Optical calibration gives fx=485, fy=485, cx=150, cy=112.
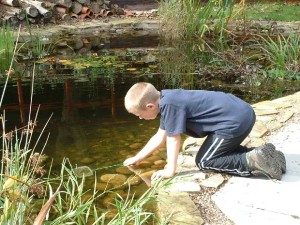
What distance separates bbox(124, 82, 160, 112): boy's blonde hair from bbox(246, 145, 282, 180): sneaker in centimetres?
69

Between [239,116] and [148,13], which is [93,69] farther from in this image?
[148,13]

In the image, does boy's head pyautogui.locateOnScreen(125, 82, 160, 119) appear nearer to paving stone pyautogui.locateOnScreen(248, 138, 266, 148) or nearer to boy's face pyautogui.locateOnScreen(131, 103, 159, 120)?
boy's face pyautogui.locateOnScreen(131, 103, 159, 120)

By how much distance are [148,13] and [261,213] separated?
35.0ft

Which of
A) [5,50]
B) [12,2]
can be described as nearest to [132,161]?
[5,50]

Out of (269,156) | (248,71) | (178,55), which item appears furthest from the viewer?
(178,55)

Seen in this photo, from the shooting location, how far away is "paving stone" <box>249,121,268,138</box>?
3725 mm

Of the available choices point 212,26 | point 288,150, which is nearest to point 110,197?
point 288,150

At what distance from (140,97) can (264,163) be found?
837 mm

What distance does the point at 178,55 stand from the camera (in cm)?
779

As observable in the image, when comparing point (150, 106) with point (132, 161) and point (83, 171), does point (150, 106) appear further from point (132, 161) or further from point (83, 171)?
point (83, 171)

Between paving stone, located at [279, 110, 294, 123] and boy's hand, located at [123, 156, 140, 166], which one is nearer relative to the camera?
boy's hand, located at [123, 156, 140, 166]

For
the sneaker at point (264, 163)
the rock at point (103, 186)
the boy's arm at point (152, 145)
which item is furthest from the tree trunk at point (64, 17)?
the sneaker at point (264, 163)

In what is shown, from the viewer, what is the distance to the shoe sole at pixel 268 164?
114 inches

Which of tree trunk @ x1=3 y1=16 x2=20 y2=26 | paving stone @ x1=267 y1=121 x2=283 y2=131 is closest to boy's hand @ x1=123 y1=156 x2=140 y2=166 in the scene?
paving stone @ x1=267 y1=121 x2=283 y2=131
